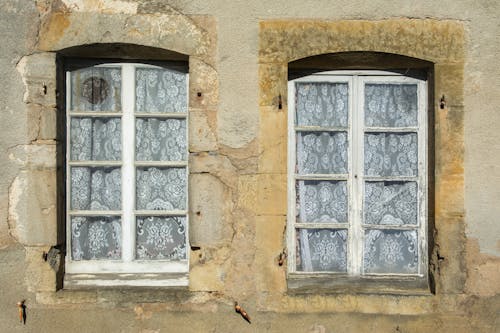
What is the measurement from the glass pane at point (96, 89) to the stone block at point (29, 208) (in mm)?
540

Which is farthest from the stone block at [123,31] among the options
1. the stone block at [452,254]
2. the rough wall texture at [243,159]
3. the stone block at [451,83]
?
the stone block at [452,254]

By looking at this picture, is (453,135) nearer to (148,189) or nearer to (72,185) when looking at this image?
(148,189)

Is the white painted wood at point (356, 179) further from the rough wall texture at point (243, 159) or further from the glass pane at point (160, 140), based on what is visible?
the glass pane at point (160, 140)

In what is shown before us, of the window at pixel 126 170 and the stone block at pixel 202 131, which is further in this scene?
the window at pixel 126 170

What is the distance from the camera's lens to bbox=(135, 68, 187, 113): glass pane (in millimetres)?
4117

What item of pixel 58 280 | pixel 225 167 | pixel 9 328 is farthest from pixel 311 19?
pixel 9 328

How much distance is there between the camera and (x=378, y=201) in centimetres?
413

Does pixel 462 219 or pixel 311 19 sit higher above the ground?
pixel 311 19

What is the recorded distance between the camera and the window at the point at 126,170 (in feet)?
13.5

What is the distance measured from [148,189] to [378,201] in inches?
61.5

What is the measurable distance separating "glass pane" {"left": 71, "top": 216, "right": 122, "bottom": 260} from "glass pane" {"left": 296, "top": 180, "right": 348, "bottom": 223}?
1.25m

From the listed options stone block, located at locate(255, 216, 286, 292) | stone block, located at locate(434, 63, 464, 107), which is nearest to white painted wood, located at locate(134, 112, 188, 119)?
stone block, located at locate(255, 216, 286, 292)

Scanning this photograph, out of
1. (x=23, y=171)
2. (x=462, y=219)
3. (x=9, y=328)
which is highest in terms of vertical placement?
(x=23, y=171)

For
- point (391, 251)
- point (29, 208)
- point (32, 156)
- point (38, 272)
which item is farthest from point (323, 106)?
point (38, 272)
